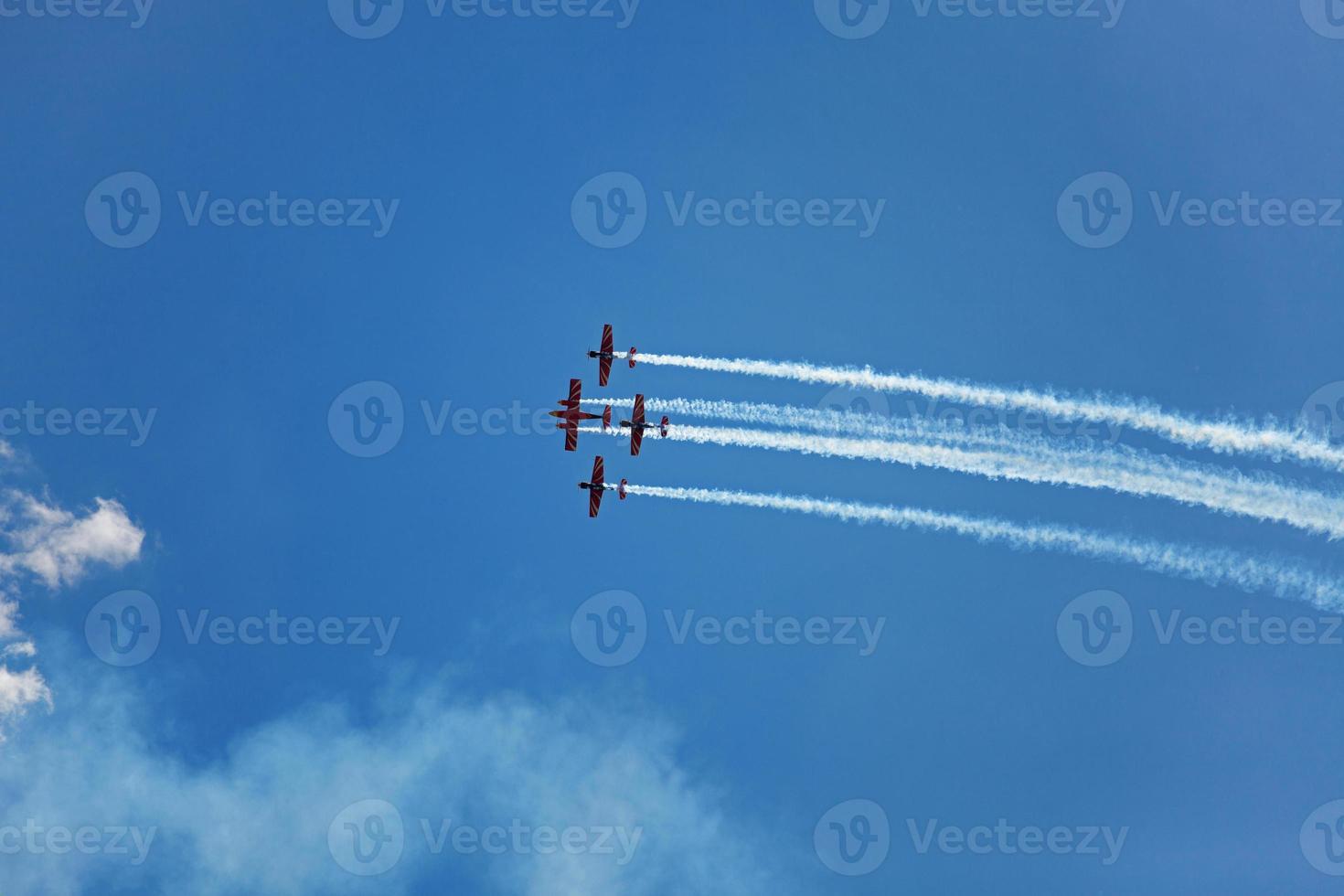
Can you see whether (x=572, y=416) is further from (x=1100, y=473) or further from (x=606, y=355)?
(x=1100, y=473)

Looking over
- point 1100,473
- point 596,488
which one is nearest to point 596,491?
point 596,488

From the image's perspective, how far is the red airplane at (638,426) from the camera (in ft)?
235

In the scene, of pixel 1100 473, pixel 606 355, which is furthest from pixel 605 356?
pixel 1100 473

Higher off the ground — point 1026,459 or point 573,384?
point 573,384

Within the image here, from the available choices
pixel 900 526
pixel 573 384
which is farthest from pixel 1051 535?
pixel 573 384

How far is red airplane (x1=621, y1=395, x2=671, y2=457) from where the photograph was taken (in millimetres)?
71688

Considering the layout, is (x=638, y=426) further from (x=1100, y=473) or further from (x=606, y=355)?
(x=1100, y=473)

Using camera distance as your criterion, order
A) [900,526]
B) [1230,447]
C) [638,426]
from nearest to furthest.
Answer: [1230,447] → [900,526] → [638,426]

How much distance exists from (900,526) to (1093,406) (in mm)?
14842

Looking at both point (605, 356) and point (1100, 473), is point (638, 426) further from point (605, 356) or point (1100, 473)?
point (1100, 473)

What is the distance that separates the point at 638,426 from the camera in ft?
236

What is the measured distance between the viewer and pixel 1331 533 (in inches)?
2255

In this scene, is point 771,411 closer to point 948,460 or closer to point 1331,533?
point 948,460

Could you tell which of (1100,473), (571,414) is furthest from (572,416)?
(1100,473)
